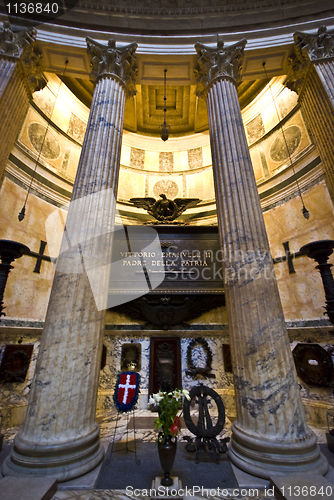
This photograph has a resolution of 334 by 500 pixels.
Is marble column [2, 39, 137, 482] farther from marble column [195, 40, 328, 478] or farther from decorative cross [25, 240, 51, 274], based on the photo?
decorative cross [25, 240, 51, 274]

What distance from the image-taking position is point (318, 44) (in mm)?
5461

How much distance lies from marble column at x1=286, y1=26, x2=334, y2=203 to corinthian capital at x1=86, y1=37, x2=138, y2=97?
13.0 feet

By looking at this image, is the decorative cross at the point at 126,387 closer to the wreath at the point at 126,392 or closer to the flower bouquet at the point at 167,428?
the wreath at the point at 126,392

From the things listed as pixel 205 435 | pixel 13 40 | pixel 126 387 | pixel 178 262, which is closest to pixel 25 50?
pixel 13 40

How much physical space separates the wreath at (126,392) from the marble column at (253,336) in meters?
1.41

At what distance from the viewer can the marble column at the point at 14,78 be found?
4863 millimetres

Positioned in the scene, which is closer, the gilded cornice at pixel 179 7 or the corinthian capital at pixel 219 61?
the corinthian capital at pixel 219 61

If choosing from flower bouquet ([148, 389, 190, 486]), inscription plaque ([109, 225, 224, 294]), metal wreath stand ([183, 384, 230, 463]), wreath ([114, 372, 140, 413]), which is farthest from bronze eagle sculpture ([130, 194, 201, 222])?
flower bouquet ([148, 389, 190, 486])

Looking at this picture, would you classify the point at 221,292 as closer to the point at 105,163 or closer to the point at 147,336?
the point at 147,336

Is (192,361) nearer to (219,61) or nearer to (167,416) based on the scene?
(167,416)

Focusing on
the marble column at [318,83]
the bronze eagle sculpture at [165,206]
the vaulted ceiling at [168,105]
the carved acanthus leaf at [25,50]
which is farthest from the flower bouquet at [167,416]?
the vaulted ceiling at [168,105]

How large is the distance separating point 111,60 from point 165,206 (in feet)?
12.7

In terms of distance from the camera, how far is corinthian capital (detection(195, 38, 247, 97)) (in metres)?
5.36

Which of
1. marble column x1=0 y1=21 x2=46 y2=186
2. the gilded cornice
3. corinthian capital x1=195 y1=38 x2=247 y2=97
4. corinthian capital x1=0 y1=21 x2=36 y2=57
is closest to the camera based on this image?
marble column x1=0 y1=21 x2=46 y2=186
